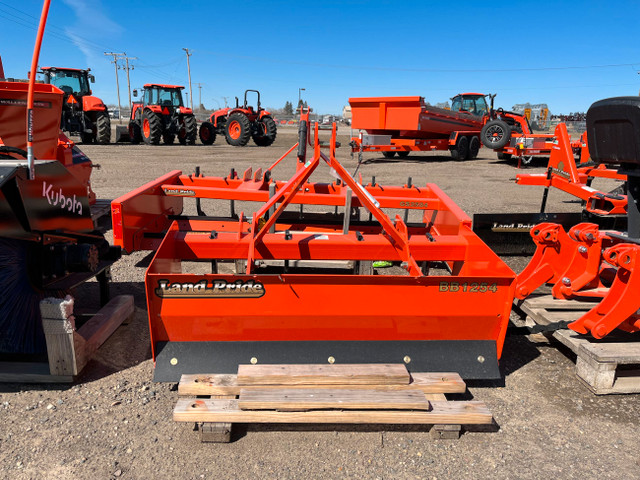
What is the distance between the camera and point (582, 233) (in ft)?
10.1

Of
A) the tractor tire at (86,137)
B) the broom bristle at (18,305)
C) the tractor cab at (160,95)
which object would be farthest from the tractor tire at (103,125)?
the broom bristle at (18,305)

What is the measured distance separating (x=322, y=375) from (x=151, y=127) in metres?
16.3

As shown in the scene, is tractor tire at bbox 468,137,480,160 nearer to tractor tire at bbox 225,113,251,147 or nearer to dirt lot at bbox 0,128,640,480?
tractor tire at bbox 225,113,251,147

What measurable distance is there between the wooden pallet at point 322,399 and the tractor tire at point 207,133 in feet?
58.4

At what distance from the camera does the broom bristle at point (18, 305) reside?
2.80 meters

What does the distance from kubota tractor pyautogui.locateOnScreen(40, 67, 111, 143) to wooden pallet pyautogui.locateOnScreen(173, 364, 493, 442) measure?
1596 centimetres

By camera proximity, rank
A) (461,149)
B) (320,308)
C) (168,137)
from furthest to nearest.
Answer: (168,137) < (461,149) < (320,308)

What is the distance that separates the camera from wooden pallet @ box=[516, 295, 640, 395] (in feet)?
9.40

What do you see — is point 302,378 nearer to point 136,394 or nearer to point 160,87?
point 136,394

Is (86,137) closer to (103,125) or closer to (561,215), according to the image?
(103,125)

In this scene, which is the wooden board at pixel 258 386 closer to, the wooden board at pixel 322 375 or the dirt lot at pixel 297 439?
the wooden board at pixel 322 375

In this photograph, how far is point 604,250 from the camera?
2869mm

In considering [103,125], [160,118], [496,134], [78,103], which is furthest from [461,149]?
[78,103]

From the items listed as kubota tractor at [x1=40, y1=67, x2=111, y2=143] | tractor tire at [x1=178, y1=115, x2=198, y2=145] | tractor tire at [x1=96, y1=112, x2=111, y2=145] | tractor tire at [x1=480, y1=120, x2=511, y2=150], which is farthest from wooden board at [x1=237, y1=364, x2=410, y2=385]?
tractor tire at [x1=178, y1=115, x2=198, y2=145]
